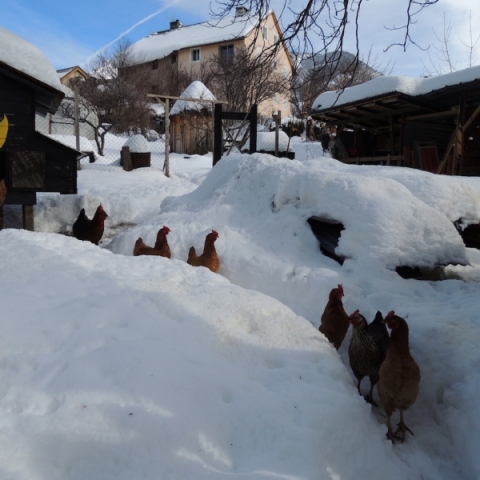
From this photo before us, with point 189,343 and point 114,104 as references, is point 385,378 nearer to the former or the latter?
point 189,343

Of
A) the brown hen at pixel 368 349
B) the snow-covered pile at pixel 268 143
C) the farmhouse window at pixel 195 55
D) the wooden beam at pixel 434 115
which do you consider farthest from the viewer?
the farmhouse window at pixel 195 55

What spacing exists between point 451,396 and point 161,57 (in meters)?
44.6

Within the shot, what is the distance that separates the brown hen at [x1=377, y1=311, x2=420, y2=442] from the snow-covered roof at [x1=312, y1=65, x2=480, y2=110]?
7421 mm

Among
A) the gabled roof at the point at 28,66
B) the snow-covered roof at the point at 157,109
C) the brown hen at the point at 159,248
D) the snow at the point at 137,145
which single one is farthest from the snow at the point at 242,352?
the snow-covered roof at the point at 157,109

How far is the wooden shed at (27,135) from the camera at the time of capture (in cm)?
706

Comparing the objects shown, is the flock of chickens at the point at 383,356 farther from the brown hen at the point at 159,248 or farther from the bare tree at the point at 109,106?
the bare tree at the point at 109,106

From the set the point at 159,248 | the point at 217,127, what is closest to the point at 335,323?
the point at 159,248

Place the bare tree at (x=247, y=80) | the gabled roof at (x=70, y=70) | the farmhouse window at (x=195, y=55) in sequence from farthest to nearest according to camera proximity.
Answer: the farmhouse window at (x=195, y=55), the gabled roof at (x=70, y=70), the bare tree at (x=247, y=80)

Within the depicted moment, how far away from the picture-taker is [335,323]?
3508mm

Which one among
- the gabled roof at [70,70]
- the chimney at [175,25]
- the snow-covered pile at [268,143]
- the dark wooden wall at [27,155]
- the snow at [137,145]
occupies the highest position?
the chimney at [175,25]

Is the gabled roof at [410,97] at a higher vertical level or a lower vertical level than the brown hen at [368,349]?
higher

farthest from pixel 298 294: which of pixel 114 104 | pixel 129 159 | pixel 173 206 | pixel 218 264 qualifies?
pixel 114 104

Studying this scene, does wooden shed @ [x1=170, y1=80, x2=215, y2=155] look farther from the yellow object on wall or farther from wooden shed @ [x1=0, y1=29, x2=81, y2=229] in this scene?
the yellow object on wall

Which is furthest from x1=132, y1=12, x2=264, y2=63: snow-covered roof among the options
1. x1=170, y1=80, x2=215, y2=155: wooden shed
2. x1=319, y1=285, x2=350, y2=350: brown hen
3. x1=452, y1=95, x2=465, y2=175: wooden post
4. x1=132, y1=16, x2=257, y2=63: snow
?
x1=319, y1=285, x2=350, y2=350: brown hen
